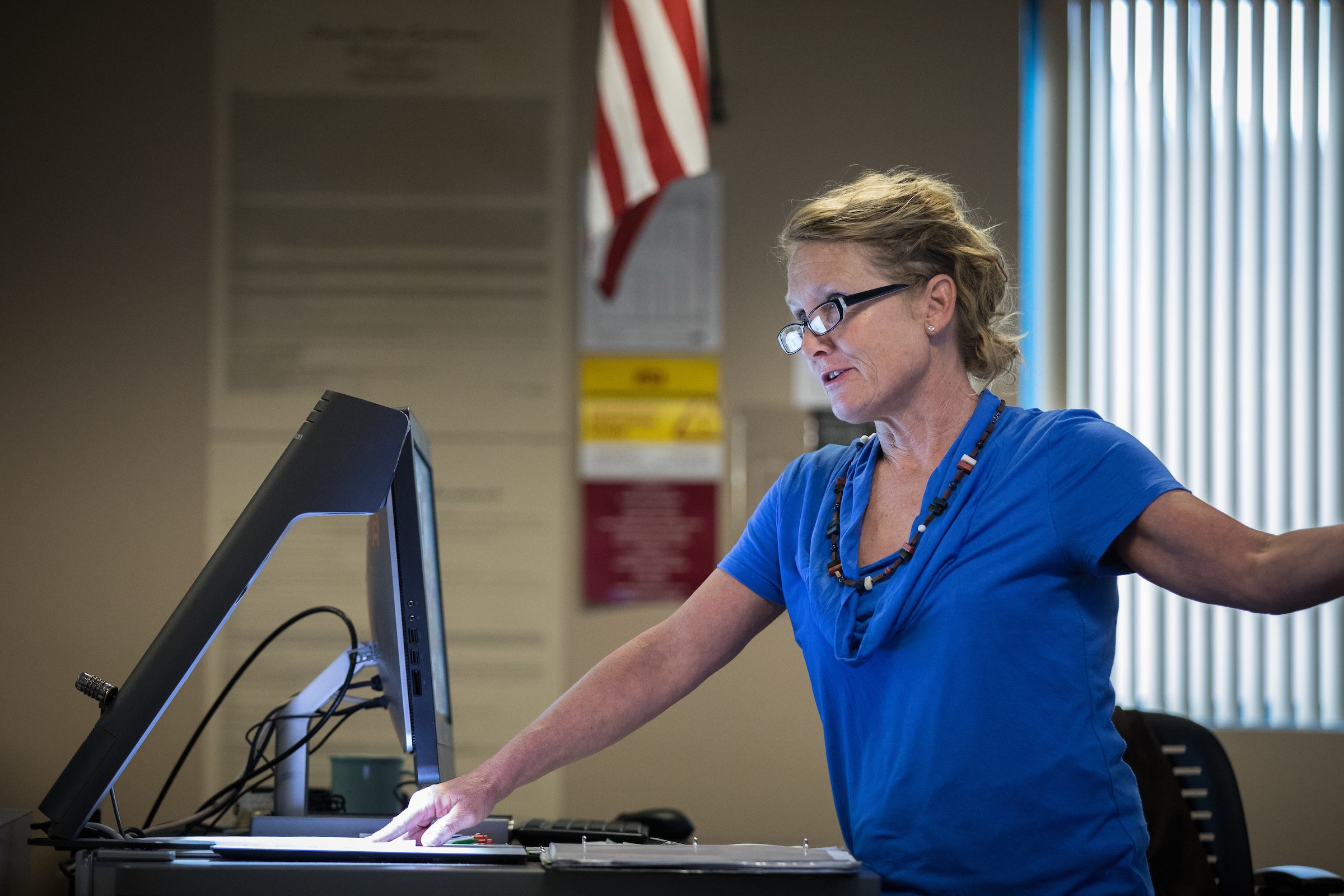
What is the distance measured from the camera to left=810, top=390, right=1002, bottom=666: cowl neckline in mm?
1081

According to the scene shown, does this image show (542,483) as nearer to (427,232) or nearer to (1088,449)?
(427,232)

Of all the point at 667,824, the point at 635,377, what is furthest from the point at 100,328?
the point at 667,824

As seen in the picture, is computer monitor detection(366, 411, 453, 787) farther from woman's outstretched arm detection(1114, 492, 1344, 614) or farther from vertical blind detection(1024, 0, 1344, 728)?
vertical blind detection(1024, 0, 1344, 728)

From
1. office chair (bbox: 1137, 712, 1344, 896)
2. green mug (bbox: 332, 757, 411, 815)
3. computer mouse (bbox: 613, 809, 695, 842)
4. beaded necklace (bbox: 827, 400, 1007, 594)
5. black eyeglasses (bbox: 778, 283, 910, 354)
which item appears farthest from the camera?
office chair (bbox: 1137, 712, 1344, 896)

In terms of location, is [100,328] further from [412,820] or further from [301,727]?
[412,820]

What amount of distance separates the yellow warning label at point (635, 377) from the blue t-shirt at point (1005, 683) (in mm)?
1637

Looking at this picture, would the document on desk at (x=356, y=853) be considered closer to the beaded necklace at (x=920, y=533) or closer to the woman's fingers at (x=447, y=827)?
the woman's fingers at (x=447, y=827)

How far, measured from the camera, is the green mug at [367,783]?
1533 millimetres

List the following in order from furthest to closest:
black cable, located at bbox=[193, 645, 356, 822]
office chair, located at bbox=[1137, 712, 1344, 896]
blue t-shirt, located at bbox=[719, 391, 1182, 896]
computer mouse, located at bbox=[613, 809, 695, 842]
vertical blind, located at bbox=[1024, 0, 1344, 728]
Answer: vertical blind, located at bbox=[1024, 0, 1344, 728]
office chair, located at bbox=[1137, 712, 1344, 896]
computer mouse, located at bbox=[613, 809, 695, 842]
black cable, located at bbox=[193, 645, 356, 822]
blue t-shirt, located at bbox=[719, 391, 1182, 896]

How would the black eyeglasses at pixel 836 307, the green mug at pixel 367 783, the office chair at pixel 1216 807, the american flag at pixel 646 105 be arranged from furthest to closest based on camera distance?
the american flag at pixel 646 105
the office chair at pixel 1216 807
the green mug at pixel 367 783
the black eyeglasses at pixel 836 307

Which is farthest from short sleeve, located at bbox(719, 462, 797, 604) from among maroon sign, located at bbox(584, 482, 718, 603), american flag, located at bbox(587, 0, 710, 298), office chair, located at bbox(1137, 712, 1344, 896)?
maroon sign, located at bbox(584, 482, 718, 603)

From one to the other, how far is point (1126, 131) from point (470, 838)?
256 cm

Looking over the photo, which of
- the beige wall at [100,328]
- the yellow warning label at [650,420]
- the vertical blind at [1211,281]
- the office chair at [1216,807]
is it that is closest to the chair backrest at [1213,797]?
the office chair at [1216,807]

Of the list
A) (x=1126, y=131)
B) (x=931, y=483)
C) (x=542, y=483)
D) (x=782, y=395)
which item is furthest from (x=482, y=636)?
(x=1126, y=131)
